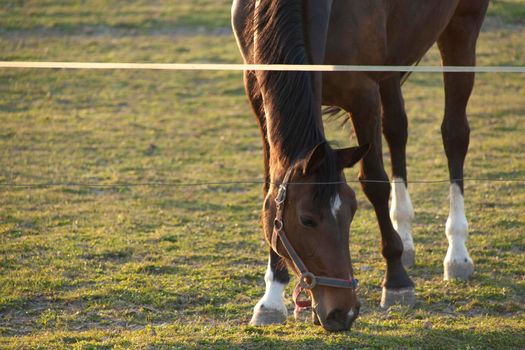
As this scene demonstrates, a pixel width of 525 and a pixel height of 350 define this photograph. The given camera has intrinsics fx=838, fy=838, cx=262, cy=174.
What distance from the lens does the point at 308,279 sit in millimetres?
3814

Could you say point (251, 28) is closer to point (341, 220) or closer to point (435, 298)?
point (341, 220)

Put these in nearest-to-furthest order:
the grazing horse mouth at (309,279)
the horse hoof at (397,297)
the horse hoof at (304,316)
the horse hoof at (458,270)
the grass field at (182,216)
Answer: the grazing horse mouth at (309,279), the grass field at (182,216), the horse hoof at (304,316), the horse hoof at (397,297), the horse hoof at (458,270)

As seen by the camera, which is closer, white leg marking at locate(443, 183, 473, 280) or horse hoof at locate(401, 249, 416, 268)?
white leg marking at locate(443, 183, 473, 280)

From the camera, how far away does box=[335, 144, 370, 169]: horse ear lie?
3762 millimetres

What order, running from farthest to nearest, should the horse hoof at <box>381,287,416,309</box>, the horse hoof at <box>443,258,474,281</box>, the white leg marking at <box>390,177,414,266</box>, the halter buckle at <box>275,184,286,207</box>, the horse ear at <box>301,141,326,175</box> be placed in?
the white leg marking at <box>390,177,414,266</box>
the horse hoof at <box>443,258,474,281</box>
the horse hoof at <box>381,287,416,309</box>
the halter buckle at <box>275,184,286,207</box>
the horse ear at <box>301,141,326,175</box>

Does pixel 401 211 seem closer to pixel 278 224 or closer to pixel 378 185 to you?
pixel 378 185

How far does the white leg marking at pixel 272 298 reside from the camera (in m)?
4.64

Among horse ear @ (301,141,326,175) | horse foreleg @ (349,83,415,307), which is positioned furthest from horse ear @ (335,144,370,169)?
horse foreleg @ (349,83,415,307)

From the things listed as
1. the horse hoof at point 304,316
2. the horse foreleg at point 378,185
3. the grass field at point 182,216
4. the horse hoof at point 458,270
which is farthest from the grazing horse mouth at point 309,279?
the horse hoof at point 458,270

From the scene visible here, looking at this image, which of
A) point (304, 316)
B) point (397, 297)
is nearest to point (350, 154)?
point (304, 316)

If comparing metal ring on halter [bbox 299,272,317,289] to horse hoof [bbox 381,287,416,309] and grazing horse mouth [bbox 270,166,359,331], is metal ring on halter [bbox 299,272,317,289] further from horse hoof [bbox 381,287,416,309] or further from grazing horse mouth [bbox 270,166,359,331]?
horse hoof [bbox 381,287,416,309]

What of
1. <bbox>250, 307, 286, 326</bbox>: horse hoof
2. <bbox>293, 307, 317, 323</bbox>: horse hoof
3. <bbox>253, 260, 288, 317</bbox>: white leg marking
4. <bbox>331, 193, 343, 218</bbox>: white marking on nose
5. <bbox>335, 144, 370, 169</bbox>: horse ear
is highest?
<bbox>335, 144, 370, 169</bbox>: horse ear

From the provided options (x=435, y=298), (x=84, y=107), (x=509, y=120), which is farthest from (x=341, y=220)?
(x=84, y=107)

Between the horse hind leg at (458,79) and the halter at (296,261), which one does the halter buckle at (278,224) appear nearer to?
the halter at (296,261)
